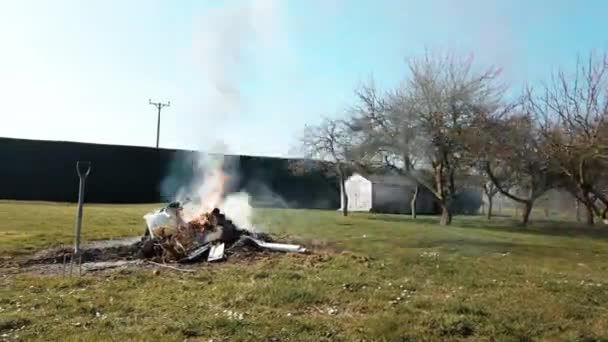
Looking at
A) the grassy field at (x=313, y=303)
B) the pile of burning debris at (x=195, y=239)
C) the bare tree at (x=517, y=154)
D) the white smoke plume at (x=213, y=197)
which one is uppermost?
the bare tree at (x=517, y=154)

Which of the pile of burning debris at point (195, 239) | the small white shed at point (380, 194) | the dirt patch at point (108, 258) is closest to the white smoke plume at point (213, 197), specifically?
the pile of burning debris at point (195, 239)

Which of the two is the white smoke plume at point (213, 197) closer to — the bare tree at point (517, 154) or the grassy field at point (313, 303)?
the grassy field at point (313, 303)

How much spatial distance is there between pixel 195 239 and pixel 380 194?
129ft

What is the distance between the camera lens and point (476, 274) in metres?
9.63

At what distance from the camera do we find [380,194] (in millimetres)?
50656

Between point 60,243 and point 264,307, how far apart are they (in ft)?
28.6

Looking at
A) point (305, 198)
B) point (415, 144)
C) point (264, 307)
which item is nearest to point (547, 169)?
point (415, 144)

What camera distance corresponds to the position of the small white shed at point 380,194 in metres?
50.2

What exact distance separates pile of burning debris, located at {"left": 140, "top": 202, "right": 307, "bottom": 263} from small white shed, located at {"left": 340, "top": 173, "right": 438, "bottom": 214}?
36.9 m

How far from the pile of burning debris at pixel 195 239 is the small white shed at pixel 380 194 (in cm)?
3686

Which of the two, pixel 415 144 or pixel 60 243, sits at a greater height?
pixel 415 144

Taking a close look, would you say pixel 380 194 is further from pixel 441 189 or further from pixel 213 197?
pixel 213 197

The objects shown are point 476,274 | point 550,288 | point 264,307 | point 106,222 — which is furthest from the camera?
point 106,222

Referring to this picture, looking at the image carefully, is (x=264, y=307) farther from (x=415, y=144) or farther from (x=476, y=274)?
(x=415, y=144)
